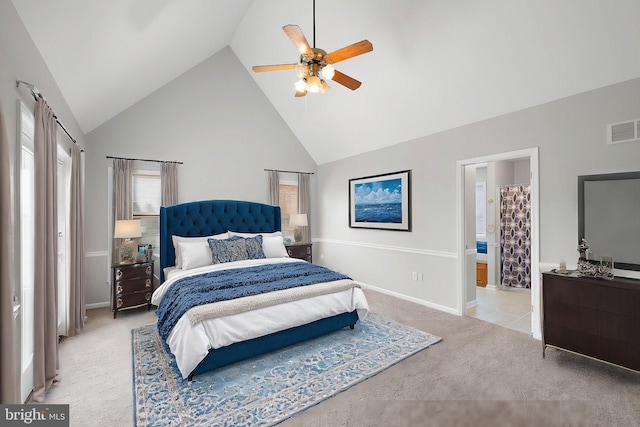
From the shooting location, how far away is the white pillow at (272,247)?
4.80m

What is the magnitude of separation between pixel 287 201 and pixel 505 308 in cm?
424

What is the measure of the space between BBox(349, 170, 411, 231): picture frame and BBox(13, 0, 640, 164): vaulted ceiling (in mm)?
700

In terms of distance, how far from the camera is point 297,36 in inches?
101

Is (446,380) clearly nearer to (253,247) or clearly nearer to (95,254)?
(253,247)

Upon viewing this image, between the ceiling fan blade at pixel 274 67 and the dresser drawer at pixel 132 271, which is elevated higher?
the ceiling fan blade at pixel 274 67

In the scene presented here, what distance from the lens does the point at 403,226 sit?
4840 millimetres

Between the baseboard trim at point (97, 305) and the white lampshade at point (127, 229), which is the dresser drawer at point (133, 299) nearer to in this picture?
the baseboard trim at point (97, 305)

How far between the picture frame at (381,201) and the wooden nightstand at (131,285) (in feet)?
11.7

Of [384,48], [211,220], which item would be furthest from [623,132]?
[211,220]

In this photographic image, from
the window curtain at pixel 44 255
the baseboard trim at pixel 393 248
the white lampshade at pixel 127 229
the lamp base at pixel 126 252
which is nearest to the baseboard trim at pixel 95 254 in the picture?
the lamp base at pixel 126 252

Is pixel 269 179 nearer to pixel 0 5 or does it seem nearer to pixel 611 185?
pixel 0 5

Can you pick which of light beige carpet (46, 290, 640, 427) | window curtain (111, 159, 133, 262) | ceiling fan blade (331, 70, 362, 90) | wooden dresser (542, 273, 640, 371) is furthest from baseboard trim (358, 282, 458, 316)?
window curtain (111, 159, 133, 262)

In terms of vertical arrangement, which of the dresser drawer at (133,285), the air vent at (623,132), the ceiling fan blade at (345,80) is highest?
the ceiling fan blade at (345,80)

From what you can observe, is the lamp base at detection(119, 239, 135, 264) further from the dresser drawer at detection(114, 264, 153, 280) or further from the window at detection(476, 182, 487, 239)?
the window at detection(476, 182, 487, 239)
